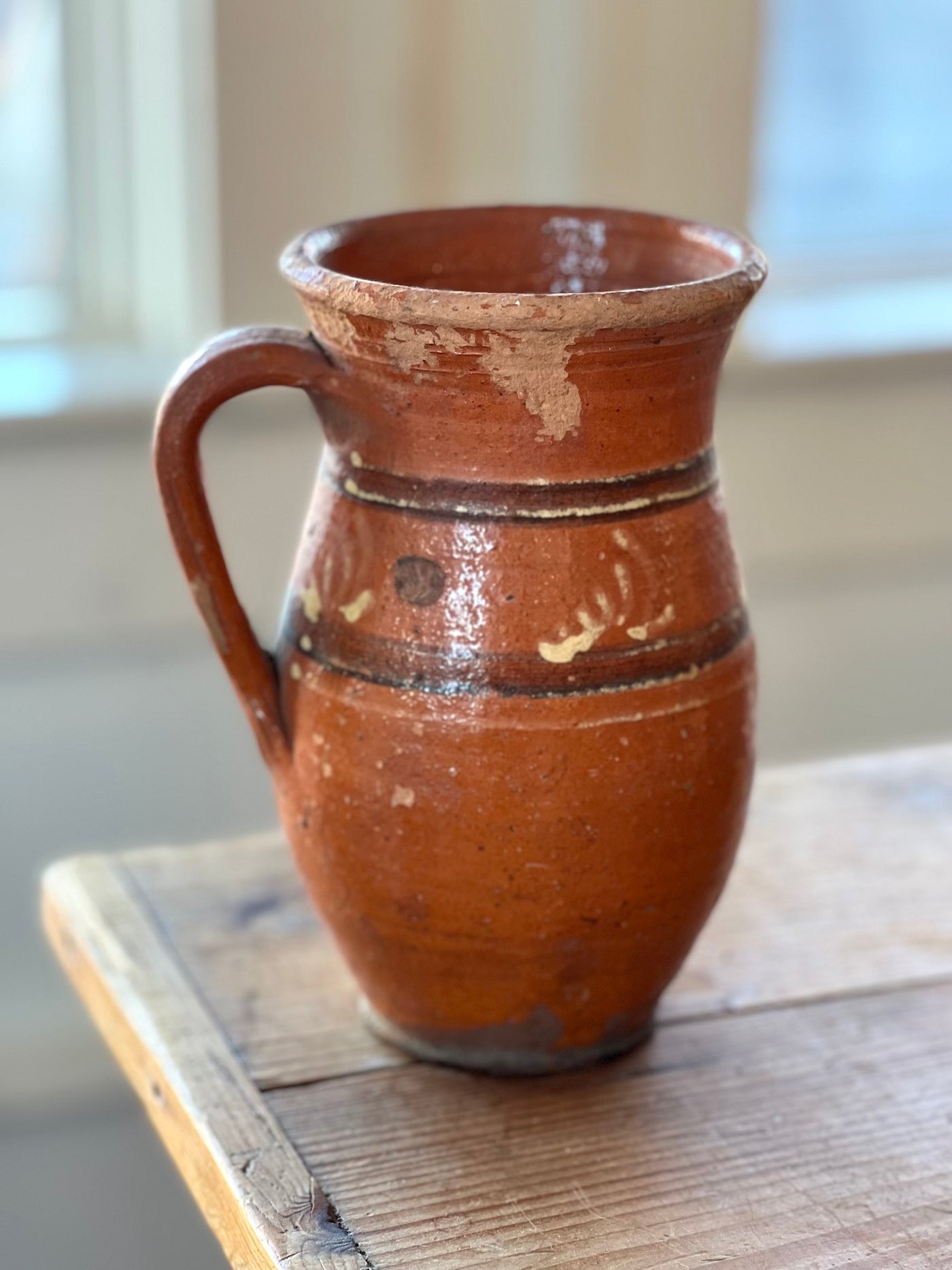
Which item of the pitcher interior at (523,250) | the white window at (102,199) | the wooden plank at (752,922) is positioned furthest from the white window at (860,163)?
the pitcher interior at (523,250)

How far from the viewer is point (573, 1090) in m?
0.66

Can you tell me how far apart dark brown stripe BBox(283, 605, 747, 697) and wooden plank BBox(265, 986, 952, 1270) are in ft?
0.59

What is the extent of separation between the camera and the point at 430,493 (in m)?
0.59

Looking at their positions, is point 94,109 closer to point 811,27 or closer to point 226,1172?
point 811,27

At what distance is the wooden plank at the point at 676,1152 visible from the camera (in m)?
0.56

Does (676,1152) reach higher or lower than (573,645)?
lower

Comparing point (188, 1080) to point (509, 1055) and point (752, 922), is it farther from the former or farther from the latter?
point (752, 922)

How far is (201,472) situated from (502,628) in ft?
0.44

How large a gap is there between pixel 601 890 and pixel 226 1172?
0.17 meters

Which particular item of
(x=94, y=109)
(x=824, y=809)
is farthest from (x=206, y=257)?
(x=824, y=809)

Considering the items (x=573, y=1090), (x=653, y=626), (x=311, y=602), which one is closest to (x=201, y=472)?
(x=311, y=602)

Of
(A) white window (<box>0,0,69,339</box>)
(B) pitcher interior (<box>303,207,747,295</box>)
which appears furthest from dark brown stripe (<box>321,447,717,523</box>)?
(A) white window (<box>0,0,69,339</box>)

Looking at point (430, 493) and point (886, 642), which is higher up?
point (430, 493)

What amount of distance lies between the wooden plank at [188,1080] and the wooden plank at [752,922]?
0.05ft
